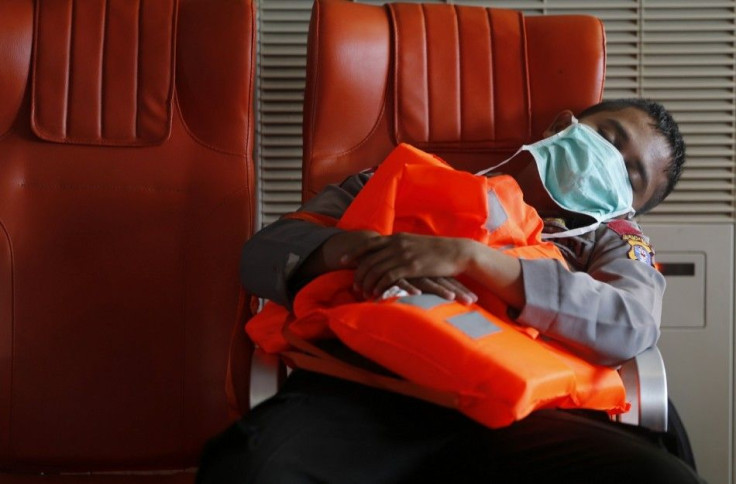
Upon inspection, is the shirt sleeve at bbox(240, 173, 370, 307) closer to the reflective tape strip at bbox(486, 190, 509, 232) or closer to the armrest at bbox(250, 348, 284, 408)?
the armrest at bbox(250, 348, 284, 408)

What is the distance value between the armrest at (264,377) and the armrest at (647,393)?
57 cm

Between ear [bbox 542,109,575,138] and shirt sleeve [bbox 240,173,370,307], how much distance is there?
53 centimetres

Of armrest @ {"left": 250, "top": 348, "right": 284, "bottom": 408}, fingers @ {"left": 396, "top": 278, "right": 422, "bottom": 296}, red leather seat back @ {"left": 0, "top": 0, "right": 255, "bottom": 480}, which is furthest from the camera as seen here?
red leather seat back @ {"left": 0, "top": 0, "right": 255, "bottom": 480}

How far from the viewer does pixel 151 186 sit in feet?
5.86

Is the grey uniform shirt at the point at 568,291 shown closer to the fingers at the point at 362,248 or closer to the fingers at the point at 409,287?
the fingers at the point at 362,248

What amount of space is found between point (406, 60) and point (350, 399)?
0.87 meters

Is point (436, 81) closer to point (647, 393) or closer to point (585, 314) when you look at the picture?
point (585, 314)

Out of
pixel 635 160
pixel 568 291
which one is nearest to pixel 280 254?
pixel 568 291

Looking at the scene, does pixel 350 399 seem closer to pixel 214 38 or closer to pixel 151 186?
pixel 151 186

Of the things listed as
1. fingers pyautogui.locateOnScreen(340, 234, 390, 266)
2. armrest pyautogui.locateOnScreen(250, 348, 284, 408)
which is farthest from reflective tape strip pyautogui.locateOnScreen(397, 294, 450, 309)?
armrest pyautogui.locateOnScreen(250, 348, 284, 408)

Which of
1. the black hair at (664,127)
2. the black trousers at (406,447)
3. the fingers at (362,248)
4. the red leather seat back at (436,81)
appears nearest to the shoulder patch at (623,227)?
the black hair at (664,127)

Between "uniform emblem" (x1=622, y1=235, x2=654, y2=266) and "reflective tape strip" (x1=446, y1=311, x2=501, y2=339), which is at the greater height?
"uniform emblem" (x1=622, y1=235, x2=654, y2=266)

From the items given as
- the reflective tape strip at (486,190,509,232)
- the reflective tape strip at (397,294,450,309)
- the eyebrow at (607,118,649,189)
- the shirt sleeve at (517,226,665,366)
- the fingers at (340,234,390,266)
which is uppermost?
the eyebrow at (607,118,649,189)

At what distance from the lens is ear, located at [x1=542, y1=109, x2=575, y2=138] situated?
5.86 feet
